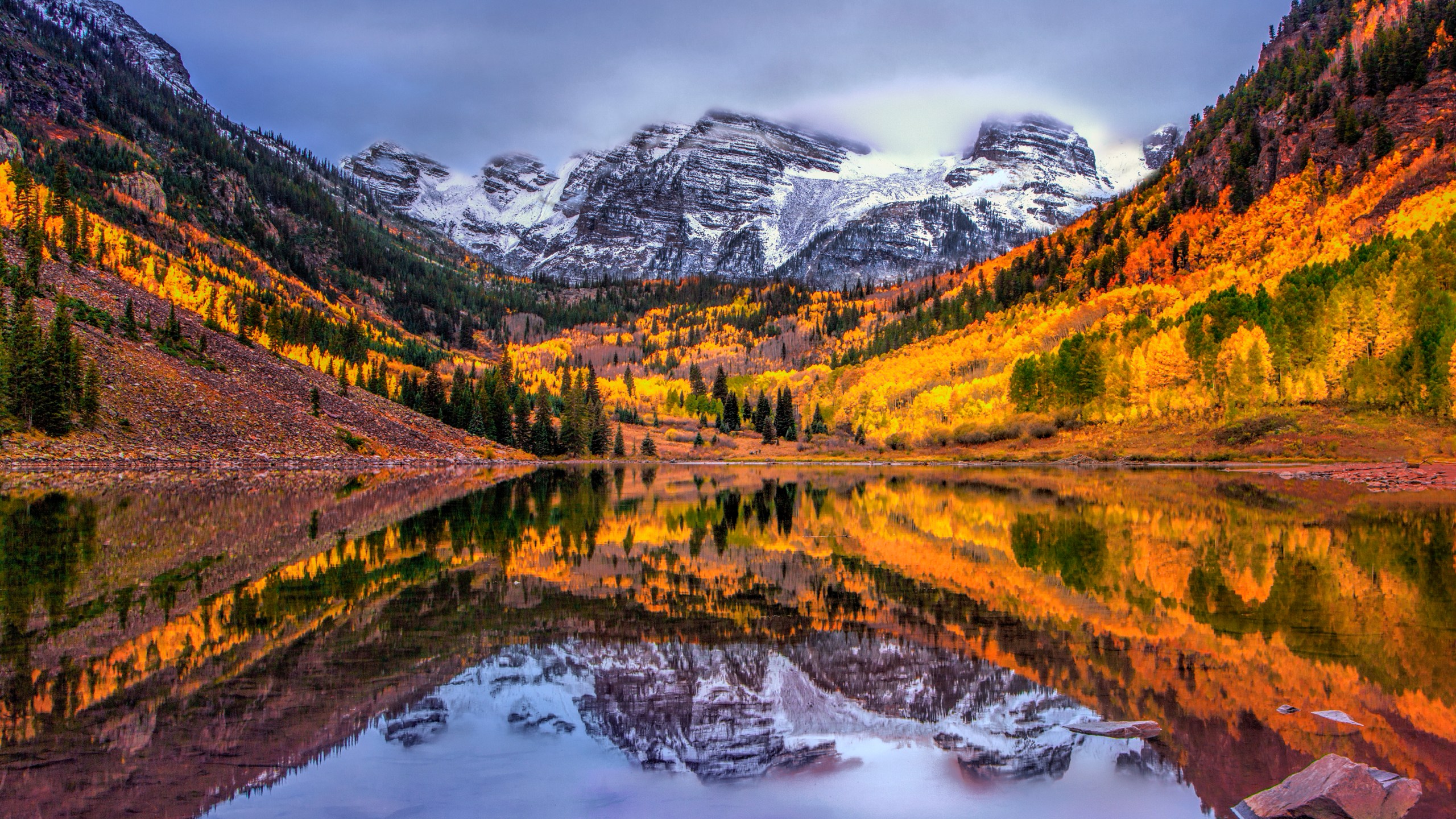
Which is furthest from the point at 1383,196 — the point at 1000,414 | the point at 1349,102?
the point at 1000,414

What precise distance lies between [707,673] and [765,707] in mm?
1496

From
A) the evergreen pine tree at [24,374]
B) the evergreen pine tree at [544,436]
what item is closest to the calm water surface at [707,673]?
the evergreen pine tree at [24,374]

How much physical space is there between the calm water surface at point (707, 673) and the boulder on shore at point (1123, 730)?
0.47ft

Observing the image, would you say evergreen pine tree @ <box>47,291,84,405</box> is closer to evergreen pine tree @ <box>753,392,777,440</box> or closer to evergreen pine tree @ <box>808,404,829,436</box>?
evergreen pine tree @ <box>753,392,777,440</box>

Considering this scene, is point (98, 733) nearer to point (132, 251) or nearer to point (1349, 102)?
point (1349, 102)

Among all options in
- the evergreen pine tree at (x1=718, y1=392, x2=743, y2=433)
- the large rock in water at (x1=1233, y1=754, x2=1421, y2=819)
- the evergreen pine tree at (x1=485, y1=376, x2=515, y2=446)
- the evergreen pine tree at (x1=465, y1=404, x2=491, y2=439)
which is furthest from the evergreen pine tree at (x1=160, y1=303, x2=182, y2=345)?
the large rock in water at (x1=1233, y1=754, x2=1421, y2=819)

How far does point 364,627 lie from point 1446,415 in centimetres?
7892

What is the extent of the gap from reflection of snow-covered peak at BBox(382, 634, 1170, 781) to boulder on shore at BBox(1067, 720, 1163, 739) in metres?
0.21

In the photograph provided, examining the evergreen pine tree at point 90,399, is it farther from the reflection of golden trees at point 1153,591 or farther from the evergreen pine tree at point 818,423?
the evergreen pine tree at point 818,423

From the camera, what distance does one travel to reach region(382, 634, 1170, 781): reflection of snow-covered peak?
29.5ft

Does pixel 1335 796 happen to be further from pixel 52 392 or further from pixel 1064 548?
pixel 52 392

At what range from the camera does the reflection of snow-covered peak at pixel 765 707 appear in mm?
8984

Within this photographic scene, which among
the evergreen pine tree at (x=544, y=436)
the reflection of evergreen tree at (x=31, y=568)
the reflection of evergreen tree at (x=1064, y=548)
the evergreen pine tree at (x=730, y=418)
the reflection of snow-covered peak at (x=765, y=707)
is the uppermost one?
the evergreen pine tree at (x=730, y=418)

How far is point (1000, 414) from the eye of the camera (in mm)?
114750
